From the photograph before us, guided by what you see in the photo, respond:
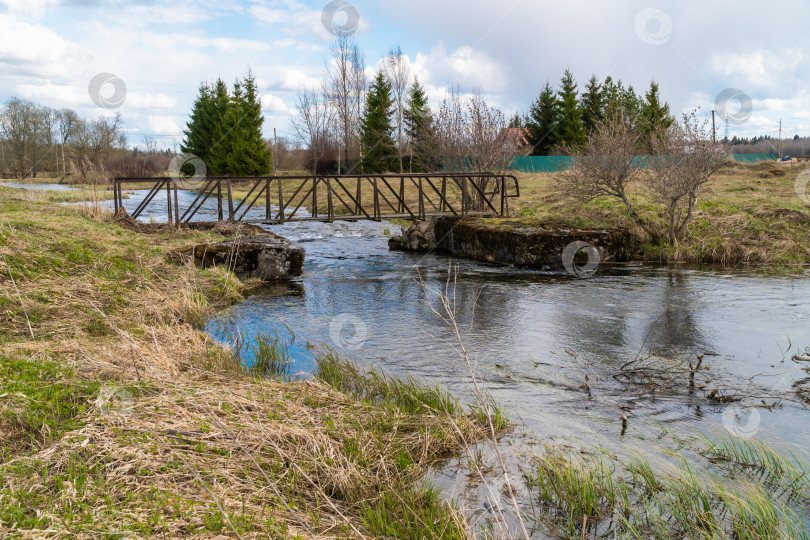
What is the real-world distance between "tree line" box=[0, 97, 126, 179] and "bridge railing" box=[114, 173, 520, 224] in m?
19.3

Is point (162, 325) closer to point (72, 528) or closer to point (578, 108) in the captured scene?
point (72, 528)

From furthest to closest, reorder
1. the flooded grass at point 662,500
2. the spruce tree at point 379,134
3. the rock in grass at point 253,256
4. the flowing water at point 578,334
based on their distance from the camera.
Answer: the spruce tree at point 379,134 < the rock in grass at point 253,256 < the flowing water at point 578,334 < the flooded grass at point 662,500

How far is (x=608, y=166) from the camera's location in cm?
1559

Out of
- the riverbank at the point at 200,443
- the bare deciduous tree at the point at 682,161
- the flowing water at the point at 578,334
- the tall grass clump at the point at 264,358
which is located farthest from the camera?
the bare deciduous tree at the point at 682,161

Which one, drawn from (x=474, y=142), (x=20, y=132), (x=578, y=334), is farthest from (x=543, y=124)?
(x=20, y=132)

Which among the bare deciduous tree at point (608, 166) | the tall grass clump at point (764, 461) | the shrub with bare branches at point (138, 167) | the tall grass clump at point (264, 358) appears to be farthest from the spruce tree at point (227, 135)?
the tall grass clump at point (764, 461)

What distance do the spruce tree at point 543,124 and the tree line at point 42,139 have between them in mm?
36966

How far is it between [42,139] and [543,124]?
170ft

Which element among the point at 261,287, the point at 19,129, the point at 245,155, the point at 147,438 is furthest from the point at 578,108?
the point at 19,129

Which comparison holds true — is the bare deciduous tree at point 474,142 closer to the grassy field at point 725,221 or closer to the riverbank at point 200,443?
the grassy field at point 725,221

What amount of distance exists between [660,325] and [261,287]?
24.4 ft

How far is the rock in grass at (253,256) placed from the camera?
12000mm

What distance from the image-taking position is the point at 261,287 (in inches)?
472

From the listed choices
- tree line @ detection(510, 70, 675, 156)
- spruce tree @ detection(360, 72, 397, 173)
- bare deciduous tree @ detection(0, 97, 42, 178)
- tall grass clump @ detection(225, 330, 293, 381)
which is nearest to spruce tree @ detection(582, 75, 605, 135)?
tree line @ detection(510, 70, 675, 156)
